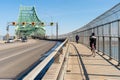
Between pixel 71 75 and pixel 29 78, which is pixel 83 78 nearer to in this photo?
pixel 71 75

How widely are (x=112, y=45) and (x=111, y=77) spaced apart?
729cm

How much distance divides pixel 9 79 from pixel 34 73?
6.98 meters

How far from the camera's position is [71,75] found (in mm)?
13625

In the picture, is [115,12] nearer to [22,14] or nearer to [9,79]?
[9,79]

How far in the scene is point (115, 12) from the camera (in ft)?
51.8

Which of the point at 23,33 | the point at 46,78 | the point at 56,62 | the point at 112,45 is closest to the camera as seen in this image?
the point at 46,78

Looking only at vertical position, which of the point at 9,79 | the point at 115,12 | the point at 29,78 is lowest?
the point at 9,79

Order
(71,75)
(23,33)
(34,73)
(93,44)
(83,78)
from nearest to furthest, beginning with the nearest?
(34,73), (83,78), (71,75), (93,44), (23,33)

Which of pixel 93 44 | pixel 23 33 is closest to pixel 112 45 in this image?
pixel 93 44

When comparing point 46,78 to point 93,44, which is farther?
point 93,44

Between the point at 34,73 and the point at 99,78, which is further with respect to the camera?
the point at 99,78

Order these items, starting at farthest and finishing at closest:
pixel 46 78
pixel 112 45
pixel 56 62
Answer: pixel 112 45 < pixel 56 62 < pixel 46 78

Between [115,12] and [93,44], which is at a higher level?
[115,12]

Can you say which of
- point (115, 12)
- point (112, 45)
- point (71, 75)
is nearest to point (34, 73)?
point (71, 75)
